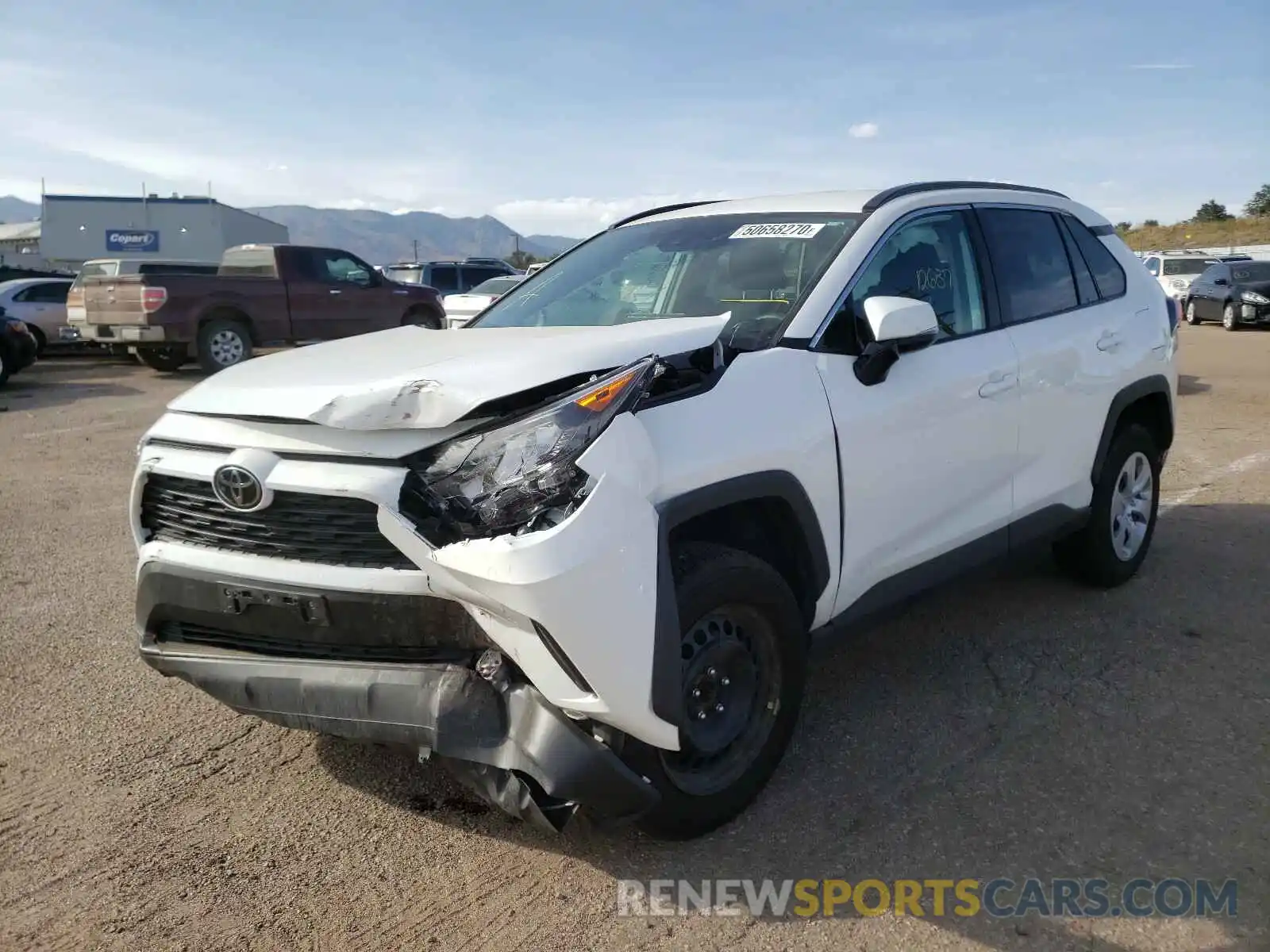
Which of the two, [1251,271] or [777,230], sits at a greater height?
[1251,271]

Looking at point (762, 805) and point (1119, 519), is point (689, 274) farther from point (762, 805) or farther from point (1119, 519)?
point (1119, 519)

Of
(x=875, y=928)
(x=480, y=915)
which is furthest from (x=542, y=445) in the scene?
(x=875, y=928)

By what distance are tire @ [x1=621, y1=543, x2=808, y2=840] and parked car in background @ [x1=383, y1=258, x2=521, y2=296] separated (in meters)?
20.3

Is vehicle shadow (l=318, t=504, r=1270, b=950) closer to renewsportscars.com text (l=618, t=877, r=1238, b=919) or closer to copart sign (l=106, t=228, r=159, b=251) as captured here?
renewsportscars.com text (l=618, t=877, r=1238, b=919)

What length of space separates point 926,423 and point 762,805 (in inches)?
54.2

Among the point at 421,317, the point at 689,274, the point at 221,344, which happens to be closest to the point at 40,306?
the point at 221,344

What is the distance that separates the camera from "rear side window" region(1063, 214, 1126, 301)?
488 cm

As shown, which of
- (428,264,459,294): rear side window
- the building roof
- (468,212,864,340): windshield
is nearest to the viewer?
(468,212,864,340): windshield

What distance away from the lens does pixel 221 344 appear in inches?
580

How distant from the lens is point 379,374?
2768 mm

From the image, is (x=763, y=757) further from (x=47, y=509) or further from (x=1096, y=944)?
(x=47, y=509)

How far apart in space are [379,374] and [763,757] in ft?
5.16

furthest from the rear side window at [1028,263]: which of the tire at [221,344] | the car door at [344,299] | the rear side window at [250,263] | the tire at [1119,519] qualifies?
the rear side window at [250,263]

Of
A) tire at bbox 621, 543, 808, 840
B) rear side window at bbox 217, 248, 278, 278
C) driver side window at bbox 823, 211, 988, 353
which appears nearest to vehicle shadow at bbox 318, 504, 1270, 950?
tire at bbox 621, 543, 808, 840
